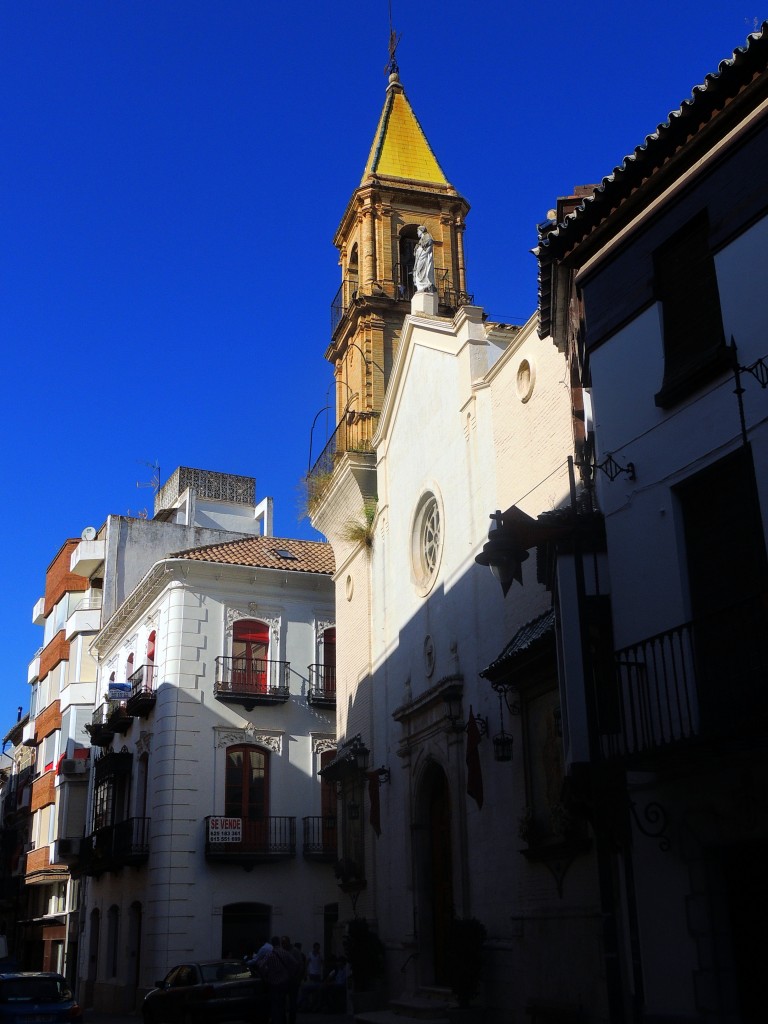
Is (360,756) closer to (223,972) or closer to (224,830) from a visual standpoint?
(223,972)

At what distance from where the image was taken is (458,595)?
65.9 ft

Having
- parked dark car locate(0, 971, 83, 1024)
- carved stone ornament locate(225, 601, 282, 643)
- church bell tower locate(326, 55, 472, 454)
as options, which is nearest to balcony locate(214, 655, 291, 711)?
carved stone ornament locate(225, 601, 282, 643)

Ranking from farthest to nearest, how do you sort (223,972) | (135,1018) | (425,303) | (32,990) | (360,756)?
1. (135,1018)
2. (360,756)
3. (425,303)
4. (223,972)
5. (32,990)

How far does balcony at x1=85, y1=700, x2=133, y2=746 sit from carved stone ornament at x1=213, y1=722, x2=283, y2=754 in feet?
12.7

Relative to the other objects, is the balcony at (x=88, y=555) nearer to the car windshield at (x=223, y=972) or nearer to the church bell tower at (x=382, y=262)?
the church bell tower at (x=382, y=262)

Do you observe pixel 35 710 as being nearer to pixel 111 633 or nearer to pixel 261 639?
pixel 111 633

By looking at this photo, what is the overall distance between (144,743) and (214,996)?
12951 mm

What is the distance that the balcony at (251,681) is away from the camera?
30141mm

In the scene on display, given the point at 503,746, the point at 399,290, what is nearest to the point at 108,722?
the point at 399,290

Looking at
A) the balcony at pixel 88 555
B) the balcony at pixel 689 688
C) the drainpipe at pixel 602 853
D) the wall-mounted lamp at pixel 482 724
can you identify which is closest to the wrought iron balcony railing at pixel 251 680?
the balcony at pixel 88 555

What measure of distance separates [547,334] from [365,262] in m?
14.8

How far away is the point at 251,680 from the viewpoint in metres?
30.9

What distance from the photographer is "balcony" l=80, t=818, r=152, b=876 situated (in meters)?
29.3

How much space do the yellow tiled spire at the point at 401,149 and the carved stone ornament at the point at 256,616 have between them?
12246 mm
